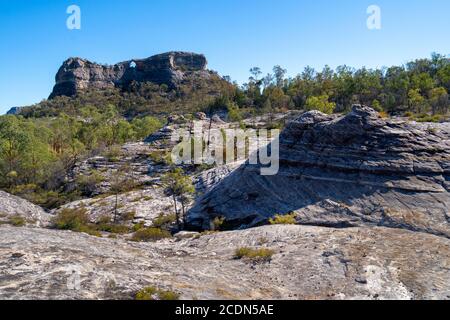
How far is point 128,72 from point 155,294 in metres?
185

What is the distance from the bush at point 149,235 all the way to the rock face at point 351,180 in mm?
2901

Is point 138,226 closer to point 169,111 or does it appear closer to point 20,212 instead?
point 20,212

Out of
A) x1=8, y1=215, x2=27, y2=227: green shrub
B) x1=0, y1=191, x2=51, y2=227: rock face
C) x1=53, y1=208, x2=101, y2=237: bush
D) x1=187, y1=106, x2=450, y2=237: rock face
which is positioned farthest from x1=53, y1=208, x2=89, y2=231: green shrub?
x1=187, y1=106, x2=450, y2=237: rock face

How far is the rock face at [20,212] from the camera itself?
2898 cm

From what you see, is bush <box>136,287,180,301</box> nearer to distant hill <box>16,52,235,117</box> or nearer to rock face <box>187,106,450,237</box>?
rock face <box>187,106,450,237</box>

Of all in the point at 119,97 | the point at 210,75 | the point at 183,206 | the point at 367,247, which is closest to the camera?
the point at 367,247

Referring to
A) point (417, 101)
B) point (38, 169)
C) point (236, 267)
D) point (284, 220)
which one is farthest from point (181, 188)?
point (417, 101)

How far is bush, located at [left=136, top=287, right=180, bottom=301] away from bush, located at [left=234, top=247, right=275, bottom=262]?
626 centimetres

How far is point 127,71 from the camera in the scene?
185375 millimetres

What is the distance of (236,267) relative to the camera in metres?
16.6

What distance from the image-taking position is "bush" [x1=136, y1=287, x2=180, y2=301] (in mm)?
11633
